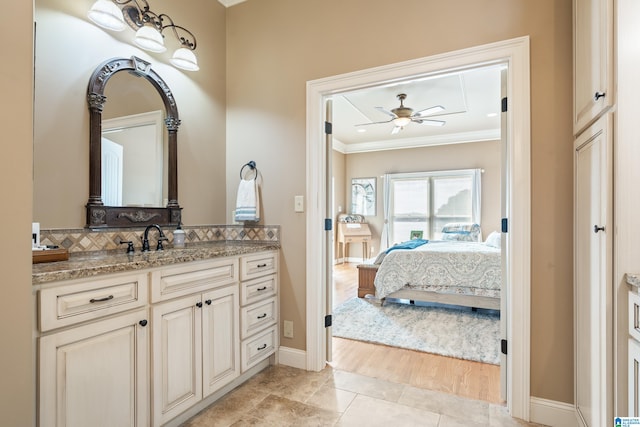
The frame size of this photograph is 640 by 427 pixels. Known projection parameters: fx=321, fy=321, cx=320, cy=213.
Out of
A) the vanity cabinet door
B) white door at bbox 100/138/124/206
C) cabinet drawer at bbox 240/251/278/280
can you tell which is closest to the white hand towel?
cabinet drawer at bbox 240/251/278/280

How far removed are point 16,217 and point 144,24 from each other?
1577mm

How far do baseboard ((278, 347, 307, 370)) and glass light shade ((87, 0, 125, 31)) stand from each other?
233 cm

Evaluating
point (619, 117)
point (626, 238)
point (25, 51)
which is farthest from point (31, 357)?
point (619, 117)

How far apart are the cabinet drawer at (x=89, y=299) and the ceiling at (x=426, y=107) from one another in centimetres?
199

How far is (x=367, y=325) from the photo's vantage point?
329cm

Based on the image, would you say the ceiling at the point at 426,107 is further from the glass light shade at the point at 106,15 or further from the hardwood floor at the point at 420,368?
the hardwood floor at the point at 420,368

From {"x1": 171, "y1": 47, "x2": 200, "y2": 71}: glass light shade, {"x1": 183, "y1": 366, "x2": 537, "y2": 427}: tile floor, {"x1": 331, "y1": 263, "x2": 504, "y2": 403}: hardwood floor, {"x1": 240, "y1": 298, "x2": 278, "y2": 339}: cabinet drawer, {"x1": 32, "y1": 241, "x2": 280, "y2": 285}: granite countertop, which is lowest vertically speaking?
{"x1": 331, "y1": 263, "x2": 504, "y2": 403}: hardwood floor

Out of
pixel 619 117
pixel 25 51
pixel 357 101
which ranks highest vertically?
pixel 357 101

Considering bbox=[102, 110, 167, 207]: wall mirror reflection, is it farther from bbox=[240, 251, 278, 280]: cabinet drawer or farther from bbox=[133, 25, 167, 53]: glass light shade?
bbox=[240, 251, 278, 280]: cabinet drawer

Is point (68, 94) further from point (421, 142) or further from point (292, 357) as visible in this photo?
point (421, 142)

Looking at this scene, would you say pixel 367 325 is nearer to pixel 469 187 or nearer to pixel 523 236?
pixel 523 236

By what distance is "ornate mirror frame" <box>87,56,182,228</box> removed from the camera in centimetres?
180

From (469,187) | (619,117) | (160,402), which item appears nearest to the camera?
(619,117)

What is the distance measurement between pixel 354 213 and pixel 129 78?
601 cm
